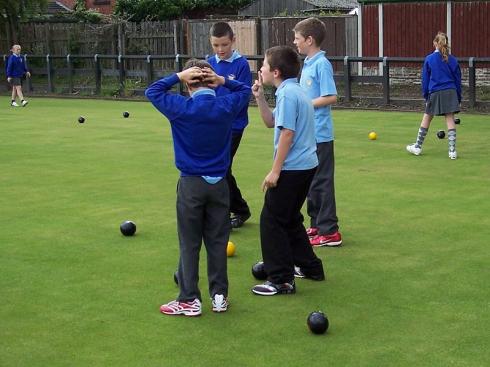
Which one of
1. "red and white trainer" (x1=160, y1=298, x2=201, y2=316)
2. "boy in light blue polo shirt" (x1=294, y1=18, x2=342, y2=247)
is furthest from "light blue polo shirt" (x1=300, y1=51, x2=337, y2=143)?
"red and white trainer" (x1=160, y1=298, x2=201, y2=316)

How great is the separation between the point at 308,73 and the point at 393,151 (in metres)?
6.73

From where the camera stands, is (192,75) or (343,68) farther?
(343,68)

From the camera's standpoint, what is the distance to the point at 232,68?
28.5 ft

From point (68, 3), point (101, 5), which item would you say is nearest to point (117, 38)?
point (101, 5)

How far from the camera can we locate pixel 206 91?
618cm

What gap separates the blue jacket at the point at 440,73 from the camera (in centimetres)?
1337

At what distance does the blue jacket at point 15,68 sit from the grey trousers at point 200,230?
20.6 m

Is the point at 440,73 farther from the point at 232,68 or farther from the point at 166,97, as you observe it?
the point at 166,97

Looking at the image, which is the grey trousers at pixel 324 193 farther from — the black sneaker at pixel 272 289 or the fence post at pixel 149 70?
the fence post at pixel 149 70

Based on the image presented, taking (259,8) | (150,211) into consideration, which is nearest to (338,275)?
(150,211)

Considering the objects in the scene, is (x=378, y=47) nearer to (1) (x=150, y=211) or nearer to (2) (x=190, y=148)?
(1) (x=150, y=211)

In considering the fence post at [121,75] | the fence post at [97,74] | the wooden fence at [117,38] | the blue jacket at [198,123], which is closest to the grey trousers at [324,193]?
the blue jacket at [198,123]

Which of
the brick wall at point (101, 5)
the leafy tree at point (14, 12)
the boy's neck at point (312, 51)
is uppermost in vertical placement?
the brick wall at point (101, 5)

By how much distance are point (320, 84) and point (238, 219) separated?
78.1 inches
